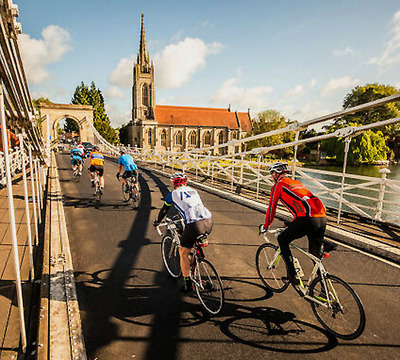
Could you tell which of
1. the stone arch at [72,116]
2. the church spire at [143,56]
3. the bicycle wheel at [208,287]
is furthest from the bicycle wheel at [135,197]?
the church spire at [143,56]

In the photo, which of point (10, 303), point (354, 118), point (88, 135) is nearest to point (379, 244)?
point (10, 303)

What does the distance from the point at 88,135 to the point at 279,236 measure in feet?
193

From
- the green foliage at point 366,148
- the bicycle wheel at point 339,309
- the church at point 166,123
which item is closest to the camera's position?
the bicycle wheel at point 339,309

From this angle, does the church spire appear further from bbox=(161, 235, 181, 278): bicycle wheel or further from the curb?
bbox=(161, 235, 181, 278): bicycle wheel

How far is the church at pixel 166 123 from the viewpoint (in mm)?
69875

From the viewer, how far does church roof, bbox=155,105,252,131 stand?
74.0 metres

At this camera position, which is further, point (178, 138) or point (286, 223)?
point (178, 138)

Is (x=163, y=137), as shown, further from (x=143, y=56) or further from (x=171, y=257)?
(x=171, y=257)

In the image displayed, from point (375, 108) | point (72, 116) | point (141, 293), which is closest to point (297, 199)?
point (141, 293)

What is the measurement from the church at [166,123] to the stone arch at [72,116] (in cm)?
1516

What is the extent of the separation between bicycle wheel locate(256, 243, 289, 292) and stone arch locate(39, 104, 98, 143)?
56.8m

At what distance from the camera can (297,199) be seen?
3570 mm

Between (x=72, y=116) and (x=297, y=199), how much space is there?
6077 centimetres

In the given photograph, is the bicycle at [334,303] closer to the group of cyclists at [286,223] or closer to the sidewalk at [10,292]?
the group of cyclists at [286,223]
